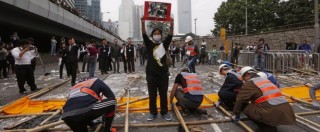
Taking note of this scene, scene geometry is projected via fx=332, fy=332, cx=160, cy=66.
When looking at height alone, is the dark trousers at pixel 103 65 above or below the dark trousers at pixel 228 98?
above

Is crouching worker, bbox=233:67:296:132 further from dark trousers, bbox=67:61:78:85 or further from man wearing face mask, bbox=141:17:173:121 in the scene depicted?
dark trousers, bbox=67:61:78:85

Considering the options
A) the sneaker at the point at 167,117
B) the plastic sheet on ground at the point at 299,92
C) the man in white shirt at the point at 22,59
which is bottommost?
the sneaker at the point at 167,117

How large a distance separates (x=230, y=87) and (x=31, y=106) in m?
4.87

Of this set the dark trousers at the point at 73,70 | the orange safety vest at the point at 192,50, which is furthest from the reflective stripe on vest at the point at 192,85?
the dark trousers at the point at 73,70

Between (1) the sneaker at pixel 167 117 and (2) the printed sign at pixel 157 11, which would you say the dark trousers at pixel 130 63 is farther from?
(1) the sneaker at pixel 167 117

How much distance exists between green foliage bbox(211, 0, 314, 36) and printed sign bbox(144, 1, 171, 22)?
3682 cm

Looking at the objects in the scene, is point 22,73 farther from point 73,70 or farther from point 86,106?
point 86,106

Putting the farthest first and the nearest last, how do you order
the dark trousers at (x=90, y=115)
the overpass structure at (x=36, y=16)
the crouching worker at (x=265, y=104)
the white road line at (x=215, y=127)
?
1. the overpass structure at (x=36, y=16)
2. the white road line at (x=215, y=127)
3. the crouching worker at (x=265, y=104)
4. the dark trousers at (x=90, y=115)

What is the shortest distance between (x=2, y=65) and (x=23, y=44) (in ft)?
19.6

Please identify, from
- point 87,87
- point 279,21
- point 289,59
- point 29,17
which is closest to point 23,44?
point 87,87

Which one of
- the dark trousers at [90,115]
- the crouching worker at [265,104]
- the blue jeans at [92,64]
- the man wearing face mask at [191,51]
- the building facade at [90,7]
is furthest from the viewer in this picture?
the building facade at [90,7]

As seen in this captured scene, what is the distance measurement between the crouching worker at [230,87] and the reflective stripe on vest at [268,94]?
59.7 inches

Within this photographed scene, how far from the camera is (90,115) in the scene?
4.94 metres

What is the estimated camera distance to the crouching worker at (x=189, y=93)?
702 cm
